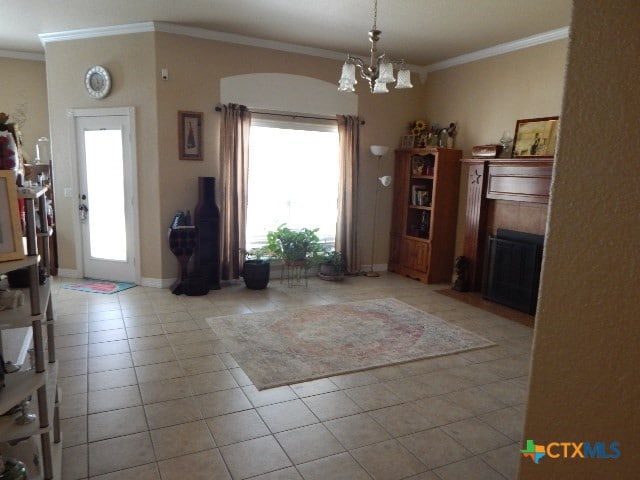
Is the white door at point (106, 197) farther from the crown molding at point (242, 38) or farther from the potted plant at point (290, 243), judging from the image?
the potted plant at point (290, 243)

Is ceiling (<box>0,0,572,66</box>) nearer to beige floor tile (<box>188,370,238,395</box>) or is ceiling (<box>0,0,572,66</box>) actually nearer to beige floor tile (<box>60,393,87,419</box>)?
beige floor tile (<box>188,370,238,395</box>)

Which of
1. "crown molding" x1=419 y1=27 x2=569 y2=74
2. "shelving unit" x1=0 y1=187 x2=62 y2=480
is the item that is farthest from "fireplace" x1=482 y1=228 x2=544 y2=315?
"shelving unit" x1=0 y1=187 x2=62 y2=480

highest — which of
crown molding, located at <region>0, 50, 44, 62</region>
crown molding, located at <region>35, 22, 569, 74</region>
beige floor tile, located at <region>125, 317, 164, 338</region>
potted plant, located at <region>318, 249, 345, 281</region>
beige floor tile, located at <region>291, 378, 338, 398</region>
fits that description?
crown molding, located at <region>35, 22, 569, 74</region>


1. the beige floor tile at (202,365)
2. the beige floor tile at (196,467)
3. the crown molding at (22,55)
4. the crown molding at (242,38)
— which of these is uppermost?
the crown molding at (242,38)

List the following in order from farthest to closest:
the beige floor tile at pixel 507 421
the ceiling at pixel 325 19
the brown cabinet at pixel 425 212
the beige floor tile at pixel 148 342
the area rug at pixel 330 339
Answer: the brown cabinet at pixel 425 212 → the ceiling at pixel 325 19 → the beige floor tile at pixel 148 342 → the area rug at pixel 330 339 → the beige floor tile at pixel 507 421

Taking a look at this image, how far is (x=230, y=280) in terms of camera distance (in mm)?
5719

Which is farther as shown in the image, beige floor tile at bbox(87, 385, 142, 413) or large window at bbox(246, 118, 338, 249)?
large window at bbox(246, 118, 338, 249)

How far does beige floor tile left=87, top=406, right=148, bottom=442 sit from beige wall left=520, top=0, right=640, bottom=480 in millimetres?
2258

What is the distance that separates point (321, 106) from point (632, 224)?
213 inches

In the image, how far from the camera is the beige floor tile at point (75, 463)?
2.15 meters

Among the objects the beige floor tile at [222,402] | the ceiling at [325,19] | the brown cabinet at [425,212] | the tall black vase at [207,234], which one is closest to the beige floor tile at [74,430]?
the beige floor tile at [222,402]

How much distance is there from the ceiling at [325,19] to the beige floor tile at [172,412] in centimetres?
351

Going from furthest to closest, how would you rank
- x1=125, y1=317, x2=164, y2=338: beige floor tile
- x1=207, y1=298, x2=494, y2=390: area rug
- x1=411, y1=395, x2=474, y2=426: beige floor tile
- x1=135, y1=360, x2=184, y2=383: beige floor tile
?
x1=125, y1=317, x2=164, y2=338: beige floor tile → x1=207, y1=298, x2=494, y2=390: area rug → x1=135, y1=360, x2=184, y2=383: beige floor tile → x1=411, y1=395, x2=474, y2=426: beige floor tile

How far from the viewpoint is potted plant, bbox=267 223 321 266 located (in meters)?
5.66
